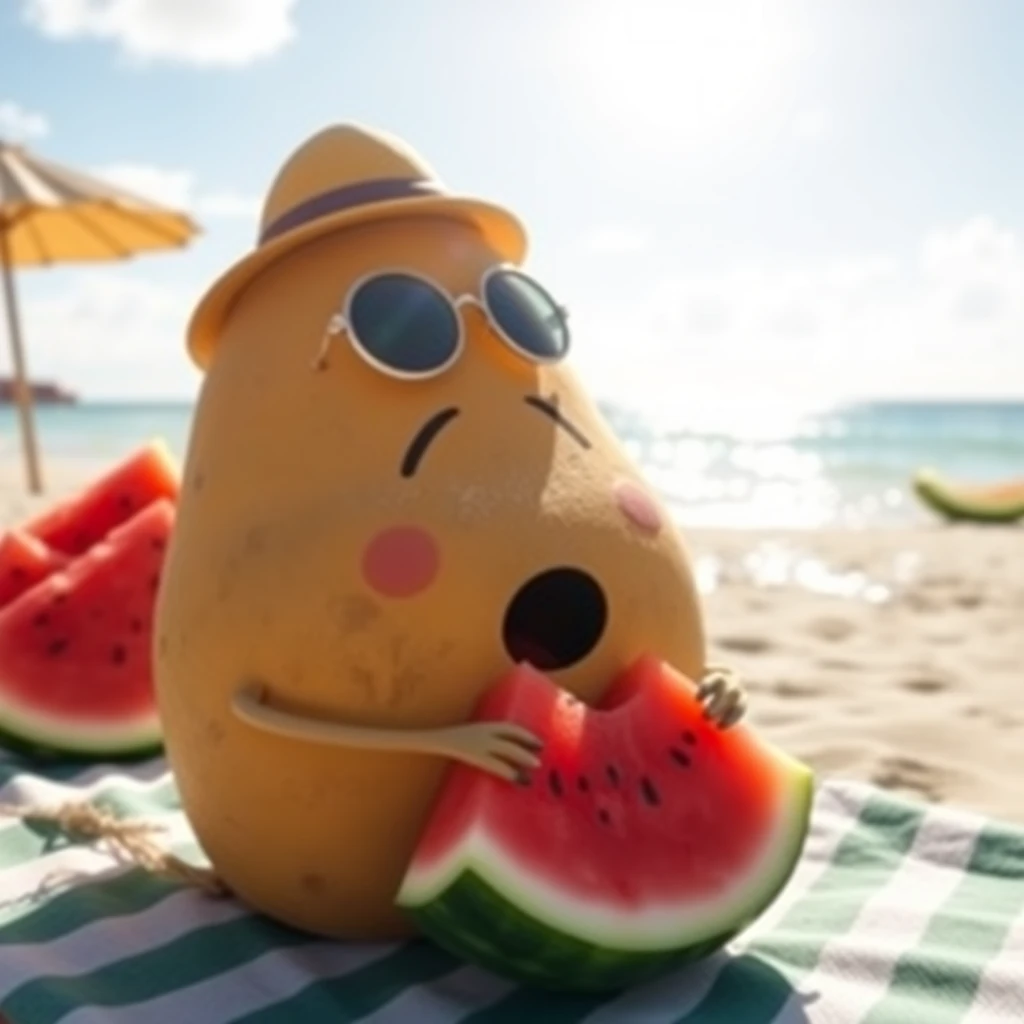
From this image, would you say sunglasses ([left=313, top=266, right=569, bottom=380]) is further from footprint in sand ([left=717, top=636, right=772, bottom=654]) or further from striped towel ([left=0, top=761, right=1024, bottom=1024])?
footprint in sand ([left=717, top=636, right=772, bottom=654])

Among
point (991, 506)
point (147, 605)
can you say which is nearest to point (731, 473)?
point (991, 506)

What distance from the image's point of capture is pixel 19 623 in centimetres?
339

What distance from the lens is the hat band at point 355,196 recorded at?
224 cm

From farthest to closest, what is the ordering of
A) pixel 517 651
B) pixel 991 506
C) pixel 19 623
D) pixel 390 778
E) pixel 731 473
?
1. pixel 731 473
2. pixel 991 506
3. pixel 19 623
4. pixel 517 651
5. pixel 390 778

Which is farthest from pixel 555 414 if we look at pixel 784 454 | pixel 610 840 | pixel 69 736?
pixel 784 454

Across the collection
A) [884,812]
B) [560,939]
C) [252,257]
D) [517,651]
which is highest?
[252,257]

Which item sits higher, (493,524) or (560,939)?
(493,524)

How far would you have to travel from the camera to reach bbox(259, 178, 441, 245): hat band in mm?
2240

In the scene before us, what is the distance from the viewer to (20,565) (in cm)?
373

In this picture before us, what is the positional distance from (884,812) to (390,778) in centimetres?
125

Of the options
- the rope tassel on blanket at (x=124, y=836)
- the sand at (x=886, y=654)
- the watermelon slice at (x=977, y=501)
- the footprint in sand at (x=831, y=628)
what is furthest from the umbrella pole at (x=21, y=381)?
the rope tassel on blanket at (x=124, y=836)

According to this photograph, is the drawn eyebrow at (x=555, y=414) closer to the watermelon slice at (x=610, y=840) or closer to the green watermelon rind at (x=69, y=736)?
the watermelon slice at (x=610, y=840)

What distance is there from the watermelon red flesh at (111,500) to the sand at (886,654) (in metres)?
1.75

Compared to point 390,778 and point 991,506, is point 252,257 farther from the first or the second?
point 991,506
